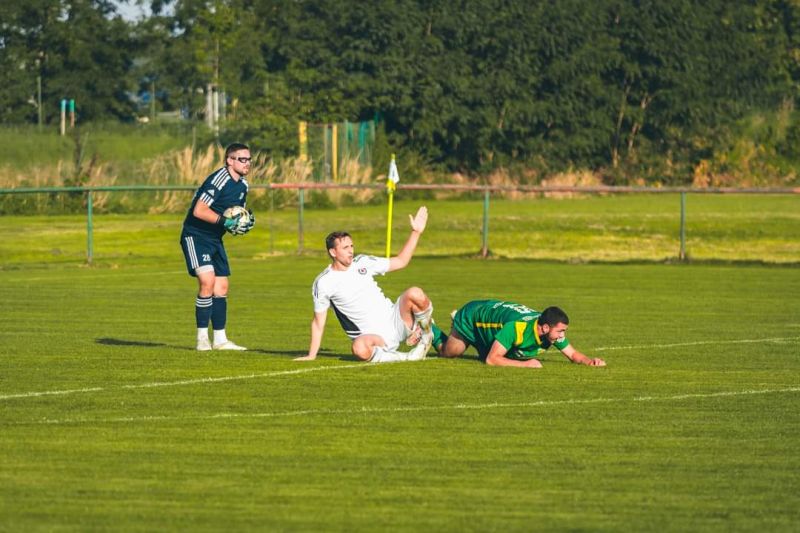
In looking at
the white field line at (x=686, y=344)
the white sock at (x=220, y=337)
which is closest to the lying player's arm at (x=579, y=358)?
the white field line at (x=686, y=344)

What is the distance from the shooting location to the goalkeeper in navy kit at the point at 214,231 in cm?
1537

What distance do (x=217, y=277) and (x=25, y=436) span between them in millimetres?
5237

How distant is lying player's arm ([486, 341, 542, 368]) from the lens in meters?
14.1

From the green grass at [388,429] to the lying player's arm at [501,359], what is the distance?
4.4 inches

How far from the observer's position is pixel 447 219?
129 feet

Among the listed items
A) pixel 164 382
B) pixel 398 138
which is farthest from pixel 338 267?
pixel 398 138

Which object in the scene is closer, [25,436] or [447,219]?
[25,436]

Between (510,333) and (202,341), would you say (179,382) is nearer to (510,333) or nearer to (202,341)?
(202,341)

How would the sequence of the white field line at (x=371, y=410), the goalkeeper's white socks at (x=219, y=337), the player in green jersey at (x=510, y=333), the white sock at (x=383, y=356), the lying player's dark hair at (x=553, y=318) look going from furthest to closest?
the goalkeeper's white socks at (x=219, y=337), the white sock at (x=383, y=356), the player in green jersey at (x=510, y=333), the lying player's dark hair at (x=553, y=318), the white field line at (x=371, y=410)

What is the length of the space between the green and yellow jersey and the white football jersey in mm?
761

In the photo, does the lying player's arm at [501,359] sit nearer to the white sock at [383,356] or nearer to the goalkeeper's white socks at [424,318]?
the goalkeeper's white socks at [424,318]

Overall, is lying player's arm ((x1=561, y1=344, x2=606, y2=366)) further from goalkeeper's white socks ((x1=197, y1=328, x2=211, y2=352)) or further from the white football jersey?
goalkeeper's white socks ((x1=197, y1=328, x2=211, y2=352))

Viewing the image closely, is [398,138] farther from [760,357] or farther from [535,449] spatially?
[535,449]

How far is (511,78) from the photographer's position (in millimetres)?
54188
